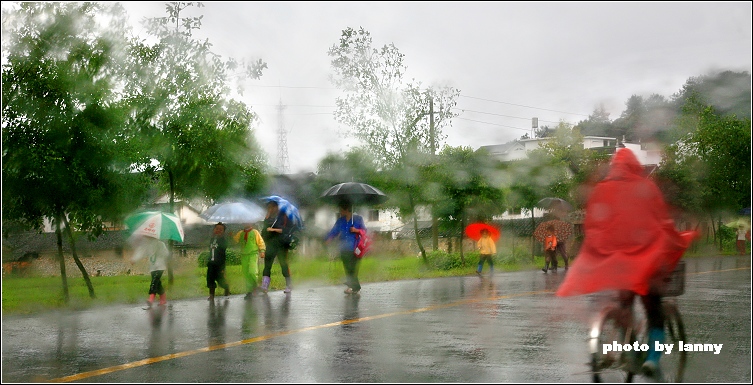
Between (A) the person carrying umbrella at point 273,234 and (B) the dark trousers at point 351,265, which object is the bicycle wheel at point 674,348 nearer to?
(B) the dark trousers at point 351,265

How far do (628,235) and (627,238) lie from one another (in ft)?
0.08

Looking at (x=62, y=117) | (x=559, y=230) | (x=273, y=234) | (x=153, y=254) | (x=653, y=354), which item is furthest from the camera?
(x=559, y=230)

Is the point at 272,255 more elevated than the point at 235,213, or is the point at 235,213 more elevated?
the point at 235,213

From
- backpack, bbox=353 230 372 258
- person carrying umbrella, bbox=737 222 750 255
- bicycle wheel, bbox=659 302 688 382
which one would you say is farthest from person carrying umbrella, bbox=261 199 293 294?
person carrying umbrella, bbox=737 222 750 255

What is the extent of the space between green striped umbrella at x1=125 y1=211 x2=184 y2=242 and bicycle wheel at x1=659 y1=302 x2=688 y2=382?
8.46m

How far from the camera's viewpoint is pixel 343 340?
911 cm

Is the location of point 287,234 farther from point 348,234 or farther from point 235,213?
point 235,213

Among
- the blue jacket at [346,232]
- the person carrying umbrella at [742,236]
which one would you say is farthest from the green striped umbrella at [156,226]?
the person carrying umbrella at [742,236]

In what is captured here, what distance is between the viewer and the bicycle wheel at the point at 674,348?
6602mm

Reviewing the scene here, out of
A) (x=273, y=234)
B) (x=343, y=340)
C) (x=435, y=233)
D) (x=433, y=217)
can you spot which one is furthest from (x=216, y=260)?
(x=435, y=233)

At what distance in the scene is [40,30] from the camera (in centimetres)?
1429

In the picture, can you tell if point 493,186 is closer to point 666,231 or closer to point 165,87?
point 165,87

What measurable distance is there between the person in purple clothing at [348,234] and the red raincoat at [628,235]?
8865mm

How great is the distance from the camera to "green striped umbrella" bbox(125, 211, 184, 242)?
43.1ft
